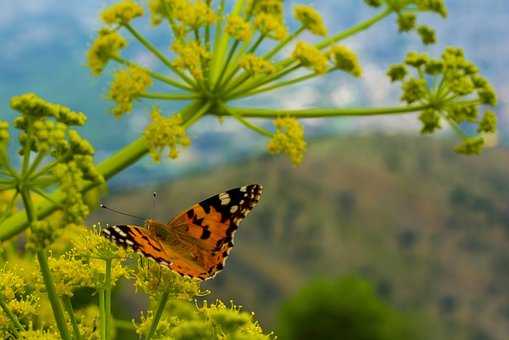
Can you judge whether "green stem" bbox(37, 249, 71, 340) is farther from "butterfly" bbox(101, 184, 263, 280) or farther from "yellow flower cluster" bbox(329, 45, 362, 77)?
"yellow flower cluster" bbox(329, 45, 362, 77)

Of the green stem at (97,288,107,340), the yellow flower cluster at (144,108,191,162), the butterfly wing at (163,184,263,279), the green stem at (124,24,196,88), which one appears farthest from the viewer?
the green stem at (124,24,196,88)

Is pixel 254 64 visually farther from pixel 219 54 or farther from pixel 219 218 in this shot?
pixel 219 218

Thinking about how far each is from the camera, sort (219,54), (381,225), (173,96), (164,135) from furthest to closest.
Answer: (381,225)
(219,54)
(173,96)
(164,135)

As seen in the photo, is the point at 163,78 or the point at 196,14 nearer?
the point at 163,78

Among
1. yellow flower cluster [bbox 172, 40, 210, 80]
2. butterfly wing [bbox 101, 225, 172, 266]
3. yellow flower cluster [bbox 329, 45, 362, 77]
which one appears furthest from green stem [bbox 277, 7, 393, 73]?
butterfly wing [bbox 101, 225, 172, 266]

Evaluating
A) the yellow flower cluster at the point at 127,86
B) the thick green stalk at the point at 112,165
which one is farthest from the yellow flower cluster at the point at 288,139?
the yellow flower cluster at the point at 127,86

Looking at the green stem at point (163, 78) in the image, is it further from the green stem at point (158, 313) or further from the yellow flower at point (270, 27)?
the green stem at point (158, 313)

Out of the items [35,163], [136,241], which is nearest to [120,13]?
[136,241]

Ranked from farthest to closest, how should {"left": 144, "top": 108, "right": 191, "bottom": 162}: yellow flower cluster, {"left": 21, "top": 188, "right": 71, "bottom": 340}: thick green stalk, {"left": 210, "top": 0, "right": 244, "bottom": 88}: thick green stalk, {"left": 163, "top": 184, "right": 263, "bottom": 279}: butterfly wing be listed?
1. {"left": 210, "top": 0, "right": 244, "bottom": 88}: thick green stalk
2. {"left": 144, "top": 108, "right": 191, "bottom": 162}: yellow flower cluster
3. {"left": 163, "top": 184, "right": 263, "bottom": 279}: butterfly wing
4. {"left": 21, "top": 188, "right": 71, "bottom": 340}: thick green stalk
